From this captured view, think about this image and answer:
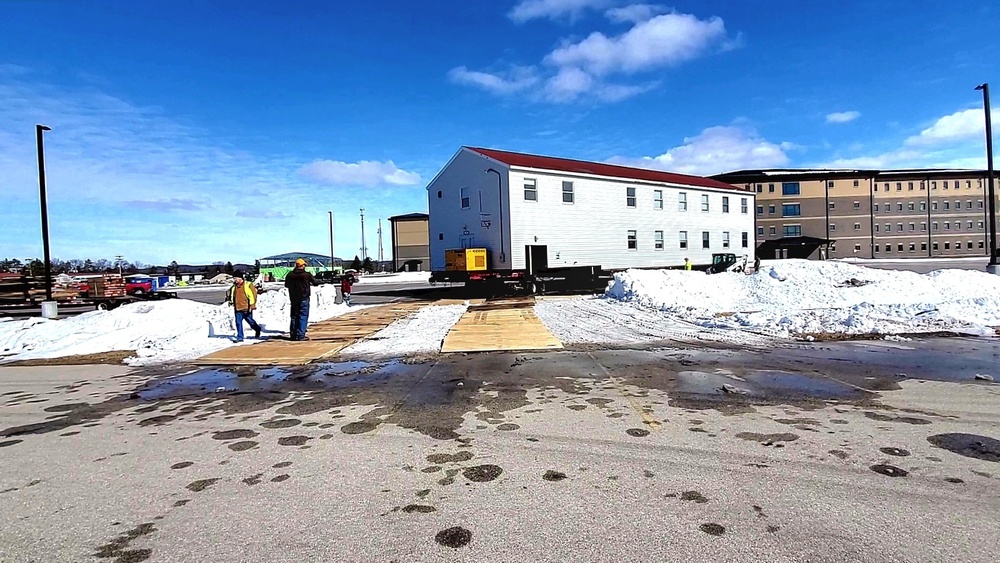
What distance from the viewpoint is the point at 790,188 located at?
246ft

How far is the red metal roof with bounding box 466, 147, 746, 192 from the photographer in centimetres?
2864

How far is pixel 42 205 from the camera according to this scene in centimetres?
1961

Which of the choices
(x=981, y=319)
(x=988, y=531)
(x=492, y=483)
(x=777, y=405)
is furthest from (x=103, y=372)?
(x=981, y=319)

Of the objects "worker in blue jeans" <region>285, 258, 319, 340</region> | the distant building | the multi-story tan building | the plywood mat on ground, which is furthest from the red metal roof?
the distant building

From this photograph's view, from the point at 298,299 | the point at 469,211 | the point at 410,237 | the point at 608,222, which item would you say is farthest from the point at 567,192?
the point at 410,237

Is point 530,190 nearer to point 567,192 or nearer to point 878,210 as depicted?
point 567,192

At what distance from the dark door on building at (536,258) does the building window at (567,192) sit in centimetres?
306

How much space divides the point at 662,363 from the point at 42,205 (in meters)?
22.0

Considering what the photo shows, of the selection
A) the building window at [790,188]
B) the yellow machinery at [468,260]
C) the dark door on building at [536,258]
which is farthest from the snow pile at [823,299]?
the building window at [790,188]

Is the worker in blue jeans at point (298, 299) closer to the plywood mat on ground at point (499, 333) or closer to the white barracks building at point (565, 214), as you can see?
the plywood mat on ground at point (499, 333)

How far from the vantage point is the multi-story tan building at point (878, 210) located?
2933 inches

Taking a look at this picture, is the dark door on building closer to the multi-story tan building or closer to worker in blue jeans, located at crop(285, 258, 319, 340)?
worker in blue jeans, located at crop(285, 258, 319, 340)

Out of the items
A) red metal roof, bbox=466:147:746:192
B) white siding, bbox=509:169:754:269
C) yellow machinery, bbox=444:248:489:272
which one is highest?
red metal roof, bbox=466:147:746:192

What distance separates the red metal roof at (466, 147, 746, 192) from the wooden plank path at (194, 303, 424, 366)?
528 inches
